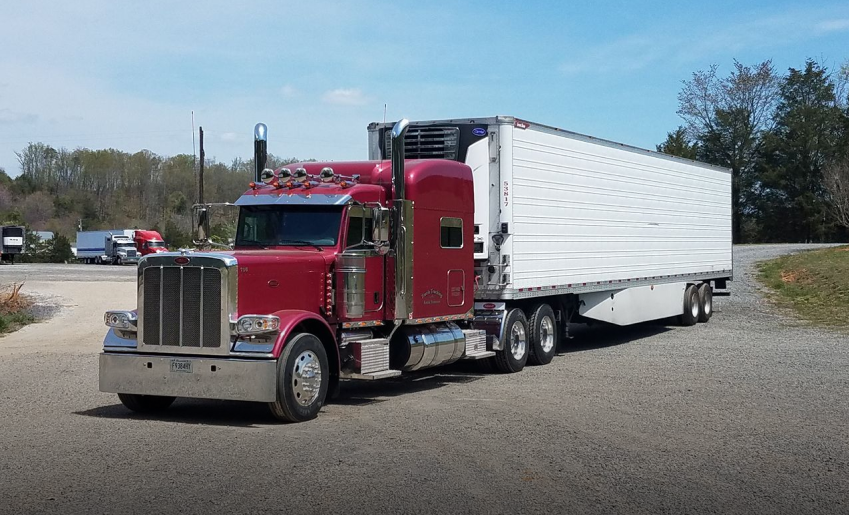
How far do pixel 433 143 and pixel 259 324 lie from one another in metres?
5.63

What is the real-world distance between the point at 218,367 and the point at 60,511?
355 cm

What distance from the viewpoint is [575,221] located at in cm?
→ 1702

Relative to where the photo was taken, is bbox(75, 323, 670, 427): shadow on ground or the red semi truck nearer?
the red semi truck

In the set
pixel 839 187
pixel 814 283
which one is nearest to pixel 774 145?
pixel 839 187

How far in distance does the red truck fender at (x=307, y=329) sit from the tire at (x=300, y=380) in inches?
4.4

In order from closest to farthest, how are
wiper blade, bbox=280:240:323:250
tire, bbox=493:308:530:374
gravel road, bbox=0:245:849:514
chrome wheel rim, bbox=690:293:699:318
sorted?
gravel road, bbox=0:245:849:514 < wiper blade, bbox=280:240:323:250 < tire, bbox=493:308:530:374 < chrome wheel rim, bbox=690:293:699:318

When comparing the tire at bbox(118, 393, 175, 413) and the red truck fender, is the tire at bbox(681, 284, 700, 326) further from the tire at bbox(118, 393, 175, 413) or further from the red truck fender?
the tire at bbox(118, 393, 175, 413)

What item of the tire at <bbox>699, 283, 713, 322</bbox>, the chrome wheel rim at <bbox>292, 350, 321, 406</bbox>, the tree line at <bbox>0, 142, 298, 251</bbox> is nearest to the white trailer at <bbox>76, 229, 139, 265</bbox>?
the tree line at <bbox>0, 142, 298, 251</bbox>

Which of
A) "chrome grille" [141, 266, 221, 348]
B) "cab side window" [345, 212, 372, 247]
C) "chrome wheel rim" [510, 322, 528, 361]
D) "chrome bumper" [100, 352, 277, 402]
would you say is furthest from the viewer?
"chrome wheel rim" [510, 322, 528, 361]

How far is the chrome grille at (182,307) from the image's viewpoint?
33.7 ft

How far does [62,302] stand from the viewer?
29.9 m

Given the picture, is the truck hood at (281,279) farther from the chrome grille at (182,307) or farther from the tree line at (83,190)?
the tree line at (83,190)

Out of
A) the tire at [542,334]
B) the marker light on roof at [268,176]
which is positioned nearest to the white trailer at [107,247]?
the tire at [542,334]

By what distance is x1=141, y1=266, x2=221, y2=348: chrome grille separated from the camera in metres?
10.3
